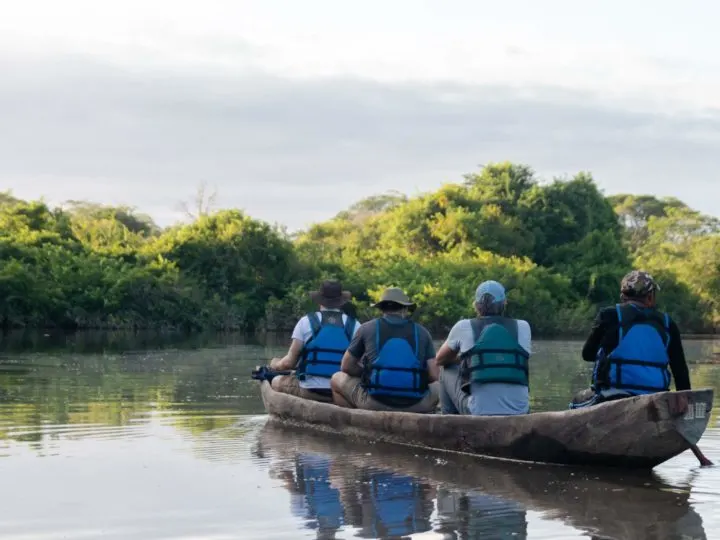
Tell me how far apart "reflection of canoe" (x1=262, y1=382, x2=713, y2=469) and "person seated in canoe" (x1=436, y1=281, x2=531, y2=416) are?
→ 22 cm

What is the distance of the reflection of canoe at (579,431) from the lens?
7.77m

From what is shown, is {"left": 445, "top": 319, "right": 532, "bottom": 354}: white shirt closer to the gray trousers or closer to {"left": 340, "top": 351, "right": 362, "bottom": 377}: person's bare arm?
the gray trousers

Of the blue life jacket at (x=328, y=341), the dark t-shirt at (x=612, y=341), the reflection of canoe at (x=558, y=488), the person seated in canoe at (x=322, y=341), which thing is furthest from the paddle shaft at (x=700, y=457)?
the blue life jacket at (x=328, y=341)

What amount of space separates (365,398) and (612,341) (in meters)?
2.67

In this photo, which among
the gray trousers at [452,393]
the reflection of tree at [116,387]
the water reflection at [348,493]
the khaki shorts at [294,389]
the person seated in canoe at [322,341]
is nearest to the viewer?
the water reflection at [348,493]

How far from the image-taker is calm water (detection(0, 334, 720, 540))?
20.8ft

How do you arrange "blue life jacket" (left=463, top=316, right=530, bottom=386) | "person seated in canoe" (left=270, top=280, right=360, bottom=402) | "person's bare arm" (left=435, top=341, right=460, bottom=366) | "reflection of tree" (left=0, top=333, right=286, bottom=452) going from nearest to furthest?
"blue life jacket" (left=463, top=316, right=530, bottom=386), "person's bare arm" (left=435, top=341, right=460, bottom=366), "person seated in canoe" (left=270, top=280, right=360, bottom=402), "reflection of tree" (left=0, top=333, right=286, bottom=452)

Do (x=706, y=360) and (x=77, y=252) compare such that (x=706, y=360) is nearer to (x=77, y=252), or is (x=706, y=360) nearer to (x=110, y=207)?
(x=77, y=252)

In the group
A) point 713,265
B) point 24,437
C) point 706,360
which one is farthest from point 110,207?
point 24,437

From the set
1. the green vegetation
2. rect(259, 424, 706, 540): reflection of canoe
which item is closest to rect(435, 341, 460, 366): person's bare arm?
Result: rect(259, 424, 706, 540): reflection of canoe

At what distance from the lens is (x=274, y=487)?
7.64m

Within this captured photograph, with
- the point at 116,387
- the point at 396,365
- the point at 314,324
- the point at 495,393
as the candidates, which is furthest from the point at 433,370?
the point at 116,387

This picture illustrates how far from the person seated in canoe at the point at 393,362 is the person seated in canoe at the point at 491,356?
0.69m

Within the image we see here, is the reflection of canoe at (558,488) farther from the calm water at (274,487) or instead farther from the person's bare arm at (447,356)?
the person's bare arm at (447,356)
